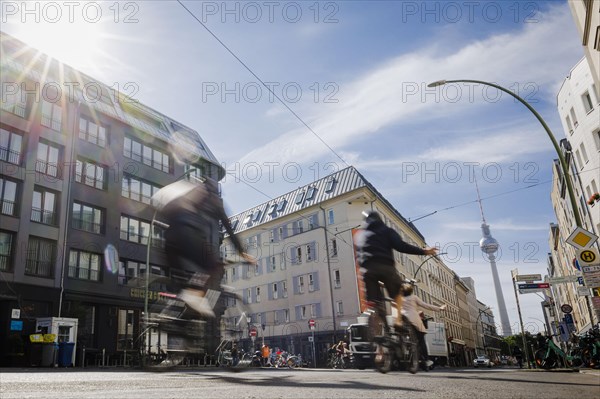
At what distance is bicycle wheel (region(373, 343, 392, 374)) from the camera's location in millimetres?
5852

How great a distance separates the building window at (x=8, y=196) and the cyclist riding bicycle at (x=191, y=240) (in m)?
26.3

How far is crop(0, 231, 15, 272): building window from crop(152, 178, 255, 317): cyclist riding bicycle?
2542 cm

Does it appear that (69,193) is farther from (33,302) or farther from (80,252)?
(33,302)

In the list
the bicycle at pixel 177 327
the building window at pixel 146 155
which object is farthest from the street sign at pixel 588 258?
the building window at pixel 146 155

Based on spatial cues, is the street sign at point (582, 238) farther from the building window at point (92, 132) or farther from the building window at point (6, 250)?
the building window at point (92, 132)

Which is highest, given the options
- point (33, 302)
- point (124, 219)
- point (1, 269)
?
point (124, 219)

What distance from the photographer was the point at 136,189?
35469 millimetres

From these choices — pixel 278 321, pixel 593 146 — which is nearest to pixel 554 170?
pixel 593 146

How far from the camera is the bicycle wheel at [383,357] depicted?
585 centimetres

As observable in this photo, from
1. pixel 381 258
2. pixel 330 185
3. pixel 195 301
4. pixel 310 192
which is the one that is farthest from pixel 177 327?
pixel 310 192

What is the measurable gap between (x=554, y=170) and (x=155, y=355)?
5568 centimetres

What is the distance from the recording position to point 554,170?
2035 inches

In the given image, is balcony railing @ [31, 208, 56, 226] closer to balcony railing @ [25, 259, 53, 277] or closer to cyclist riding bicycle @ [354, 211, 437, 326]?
balcony railing @ [25, 259, 53, 277]

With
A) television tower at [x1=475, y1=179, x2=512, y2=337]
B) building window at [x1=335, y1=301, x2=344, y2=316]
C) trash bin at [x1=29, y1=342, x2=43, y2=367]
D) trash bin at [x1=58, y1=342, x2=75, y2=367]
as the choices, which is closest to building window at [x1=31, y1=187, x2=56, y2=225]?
trash bin at [x1=29, y1=342, x2=43, y2=367]
